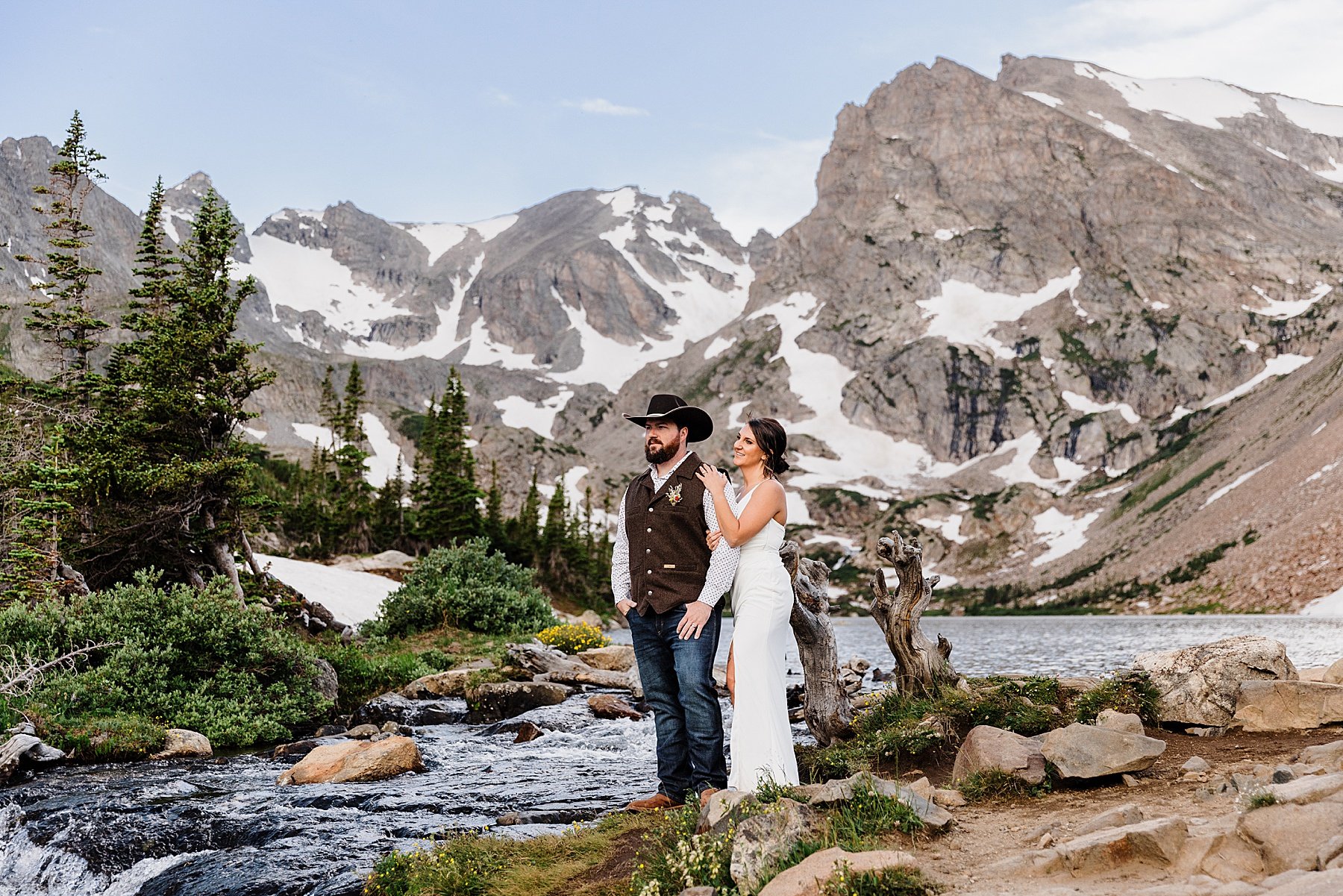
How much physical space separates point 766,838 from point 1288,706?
843 centimetres

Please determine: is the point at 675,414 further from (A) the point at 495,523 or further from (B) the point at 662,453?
(A) the point at 495,523

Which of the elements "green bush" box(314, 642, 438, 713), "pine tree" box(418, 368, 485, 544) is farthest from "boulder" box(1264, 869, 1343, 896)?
"pine tree" box(418, 368, 485, 544)

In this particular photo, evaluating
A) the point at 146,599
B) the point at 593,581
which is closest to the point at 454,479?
the point at 593,581

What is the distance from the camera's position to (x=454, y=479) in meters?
72.6

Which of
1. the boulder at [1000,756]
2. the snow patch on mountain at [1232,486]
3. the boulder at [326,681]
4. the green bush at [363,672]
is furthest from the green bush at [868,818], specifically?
the snow patch on mountain at [1232,486]

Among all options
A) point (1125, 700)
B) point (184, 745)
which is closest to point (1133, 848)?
point (1125, 700)

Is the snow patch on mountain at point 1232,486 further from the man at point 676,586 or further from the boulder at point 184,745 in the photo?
the man at point 676,586

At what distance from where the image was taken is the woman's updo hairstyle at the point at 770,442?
8.47 m

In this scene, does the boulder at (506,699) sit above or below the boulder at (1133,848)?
below

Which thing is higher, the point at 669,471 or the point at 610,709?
the point at 669,471

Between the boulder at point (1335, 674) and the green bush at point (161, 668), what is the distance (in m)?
18.6

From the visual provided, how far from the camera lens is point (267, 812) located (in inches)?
466

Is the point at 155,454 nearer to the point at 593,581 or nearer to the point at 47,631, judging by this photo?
the point at 47,631

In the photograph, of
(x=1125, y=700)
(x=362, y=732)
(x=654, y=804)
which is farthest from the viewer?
(x=362, y=732)
